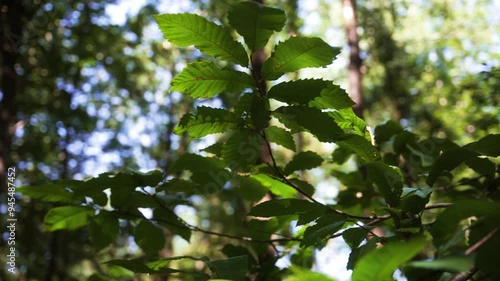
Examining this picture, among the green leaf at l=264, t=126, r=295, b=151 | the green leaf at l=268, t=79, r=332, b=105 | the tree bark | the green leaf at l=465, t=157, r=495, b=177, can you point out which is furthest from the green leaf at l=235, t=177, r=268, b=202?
the tree bark

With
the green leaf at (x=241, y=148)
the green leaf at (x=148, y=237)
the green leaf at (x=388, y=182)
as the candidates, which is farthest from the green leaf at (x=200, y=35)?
the green leaf at (x=148, y=237)

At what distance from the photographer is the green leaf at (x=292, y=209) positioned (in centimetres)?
122

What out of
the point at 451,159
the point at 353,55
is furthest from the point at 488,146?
the point at 353,55

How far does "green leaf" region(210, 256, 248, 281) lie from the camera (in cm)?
98

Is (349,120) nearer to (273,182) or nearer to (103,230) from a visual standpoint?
(273,182)

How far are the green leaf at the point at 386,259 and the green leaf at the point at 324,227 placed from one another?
40cm

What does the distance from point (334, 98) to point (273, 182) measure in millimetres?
627

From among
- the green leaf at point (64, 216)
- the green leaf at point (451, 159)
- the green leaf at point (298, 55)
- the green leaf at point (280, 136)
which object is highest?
the green leaf at point (298, 55)

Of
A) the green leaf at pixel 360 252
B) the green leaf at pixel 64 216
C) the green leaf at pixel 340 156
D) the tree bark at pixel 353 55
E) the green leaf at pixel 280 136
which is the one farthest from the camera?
the tree bark at pixel 353 55

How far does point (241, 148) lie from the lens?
128cm

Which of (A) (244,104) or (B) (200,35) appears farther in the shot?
(A) (244,104)

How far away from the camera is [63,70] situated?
16.4 ft

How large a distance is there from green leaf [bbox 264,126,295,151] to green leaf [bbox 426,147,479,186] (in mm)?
448

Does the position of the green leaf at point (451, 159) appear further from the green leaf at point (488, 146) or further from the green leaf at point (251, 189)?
the green leaf at point (251, 189)
